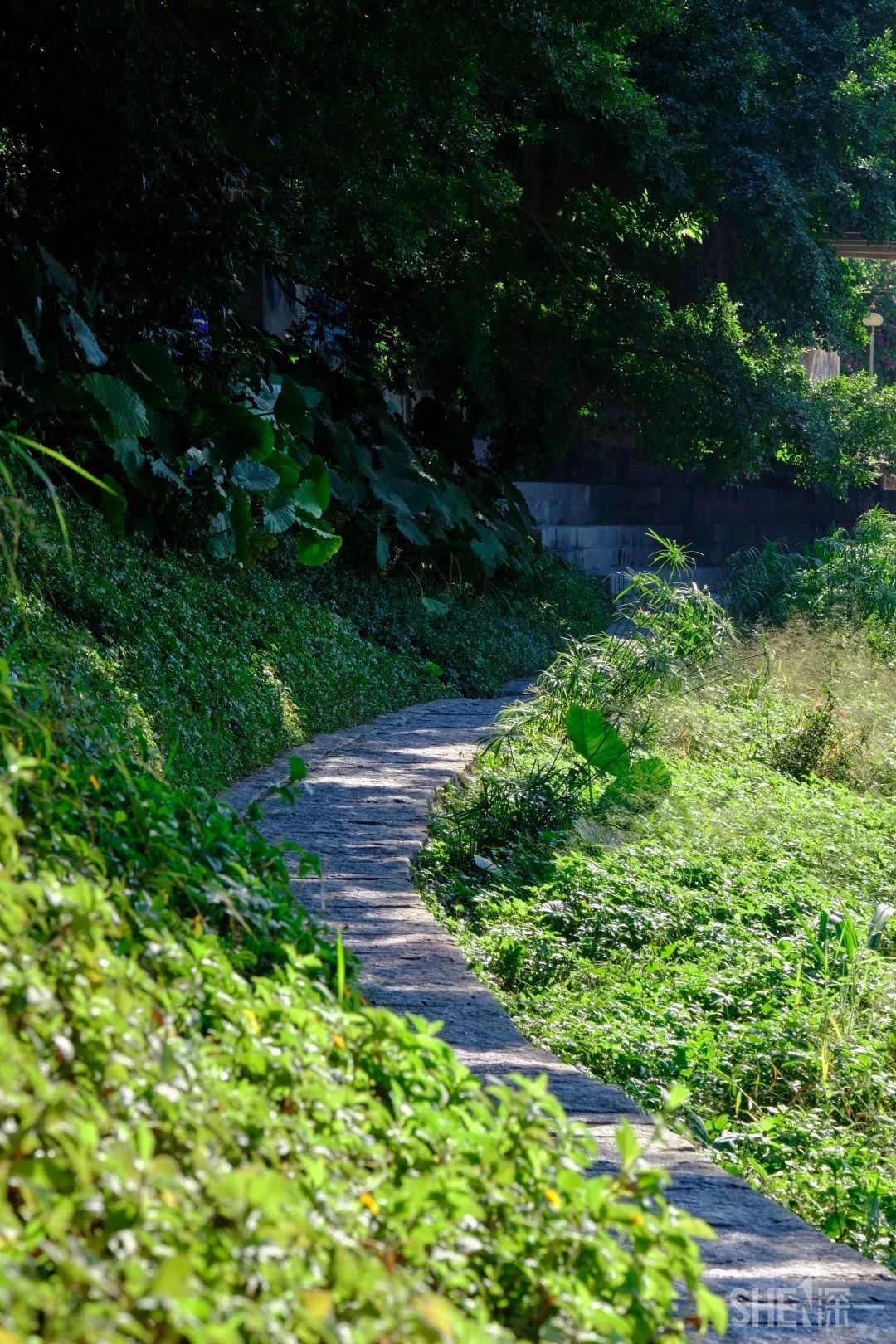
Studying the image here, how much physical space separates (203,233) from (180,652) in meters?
3.40

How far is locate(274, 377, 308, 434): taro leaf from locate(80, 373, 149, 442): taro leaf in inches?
62.3

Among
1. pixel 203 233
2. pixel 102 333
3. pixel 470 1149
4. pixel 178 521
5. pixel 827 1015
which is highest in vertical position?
pixel 203 233

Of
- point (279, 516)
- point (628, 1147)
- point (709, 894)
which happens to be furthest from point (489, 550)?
point (628, 1147)

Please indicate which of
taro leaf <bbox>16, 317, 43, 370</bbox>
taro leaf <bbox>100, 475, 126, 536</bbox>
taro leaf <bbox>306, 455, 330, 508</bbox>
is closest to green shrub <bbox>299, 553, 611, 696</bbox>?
taro leaf <bbox>306, 455, 330, 508</bbox>

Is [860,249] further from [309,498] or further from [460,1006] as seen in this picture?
[460,1006]

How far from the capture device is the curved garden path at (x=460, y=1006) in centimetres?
244

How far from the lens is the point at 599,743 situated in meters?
6.62

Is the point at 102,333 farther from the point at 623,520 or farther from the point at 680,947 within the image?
the point at 623,520

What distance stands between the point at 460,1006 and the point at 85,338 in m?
5.19

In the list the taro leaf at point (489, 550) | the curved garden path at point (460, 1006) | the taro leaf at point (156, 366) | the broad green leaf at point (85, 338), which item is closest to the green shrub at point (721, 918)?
the curved garden path at point (460, 1006)

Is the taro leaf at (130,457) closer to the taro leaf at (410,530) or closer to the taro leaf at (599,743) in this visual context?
the taro leaf at (599,743)

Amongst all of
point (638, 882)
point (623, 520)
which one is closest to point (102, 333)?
point (638, 882)

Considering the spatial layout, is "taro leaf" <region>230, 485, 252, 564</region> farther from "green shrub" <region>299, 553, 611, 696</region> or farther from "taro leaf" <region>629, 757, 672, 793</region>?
"taro leaf" <region>629, 757, 672, 793</region>

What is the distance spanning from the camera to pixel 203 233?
29.5 feet
